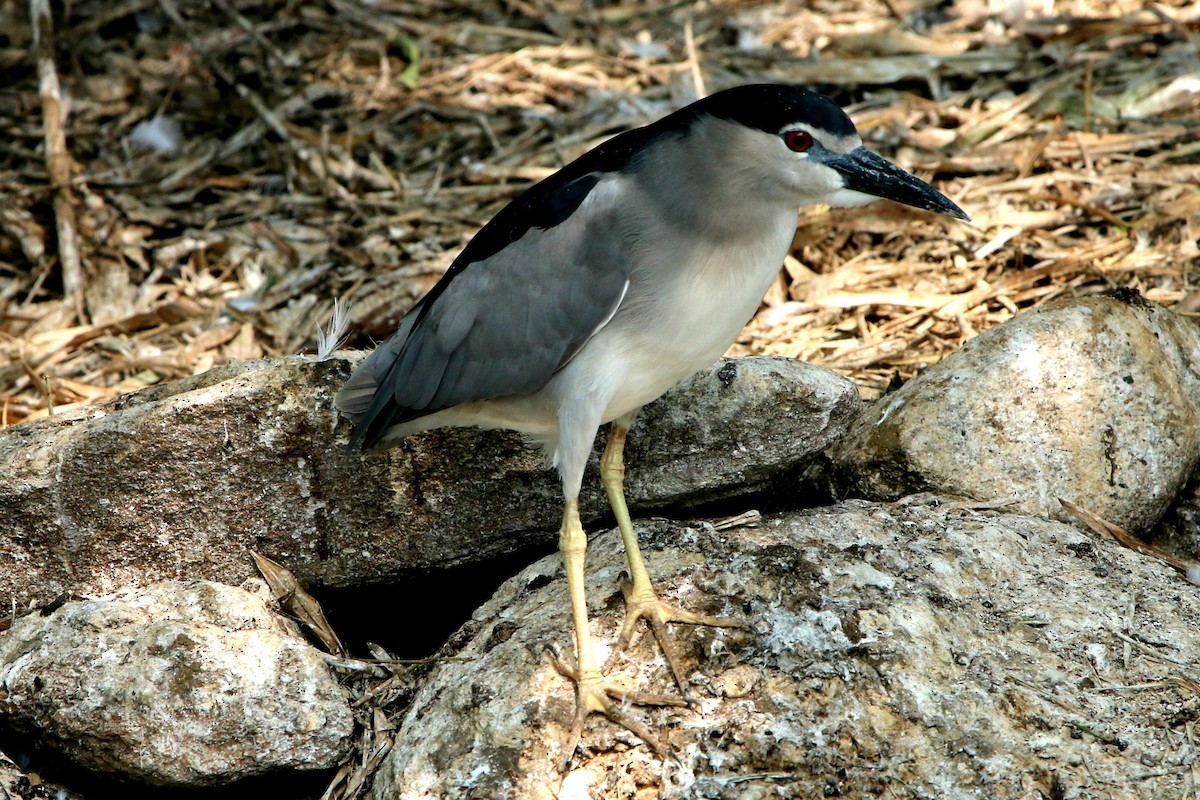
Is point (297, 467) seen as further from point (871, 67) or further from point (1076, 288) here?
point (871, 67)

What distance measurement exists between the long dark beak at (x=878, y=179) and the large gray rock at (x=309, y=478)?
2.17 ft

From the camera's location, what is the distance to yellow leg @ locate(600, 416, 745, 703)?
3367 mm

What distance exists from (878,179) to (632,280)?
767 mm

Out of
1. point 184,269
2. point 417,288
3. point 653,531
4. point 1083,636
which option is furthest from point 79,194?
point 1083,636

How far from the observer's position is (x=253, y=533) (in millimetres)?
3949

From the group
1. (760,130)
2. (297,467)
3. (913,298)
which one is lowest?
(913,298)

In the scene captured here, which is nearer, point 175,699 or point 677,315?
point 175,699

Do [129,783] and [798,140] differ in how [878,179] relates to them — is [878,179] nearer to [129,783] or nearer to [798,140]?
[798,140]

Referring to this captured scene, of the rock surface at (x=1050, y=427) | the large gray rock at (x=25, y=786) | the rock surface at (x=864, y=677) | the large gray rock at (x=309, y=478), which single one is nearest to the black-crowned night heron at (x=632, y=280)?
the rock surface at (x=864, y=677)

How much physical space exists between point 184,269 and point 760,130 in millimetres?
3714

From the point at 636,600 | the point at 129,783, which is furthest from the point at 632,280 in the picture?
the point at 129,783

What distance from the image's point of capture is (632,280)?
3494mm

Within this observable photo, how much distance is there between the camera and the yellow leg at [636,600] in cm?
337

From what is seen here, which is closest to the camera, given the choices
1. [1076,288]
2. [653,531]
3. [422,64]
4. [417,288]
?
[653,531]
